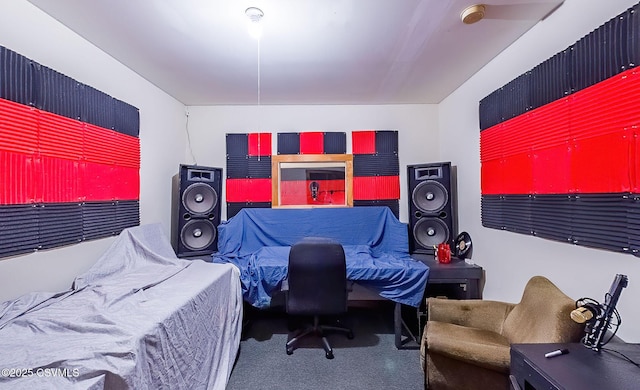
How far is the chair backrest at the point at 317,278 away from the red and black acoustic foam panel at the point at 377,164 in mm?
1307

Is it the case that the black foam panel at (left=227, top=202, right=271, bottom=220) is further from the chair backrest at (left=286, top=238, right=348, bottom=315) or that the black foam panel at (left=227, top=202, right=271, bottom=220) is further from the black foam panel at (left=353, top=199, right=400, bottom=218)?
the chair backrest at (left=286, top=238, right=348, bottom=315)

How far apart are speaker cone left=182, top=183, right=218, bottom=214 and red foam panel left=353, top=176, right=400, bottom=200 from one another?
5.21 ft

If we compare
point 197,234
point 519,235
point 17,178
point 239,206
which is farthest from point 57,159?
point 519,235

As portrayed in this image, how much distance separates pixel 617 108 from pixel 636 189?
380mm

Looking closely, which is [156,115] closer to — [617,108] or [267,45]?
[267,45]

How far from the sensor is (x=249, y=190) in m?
3.20

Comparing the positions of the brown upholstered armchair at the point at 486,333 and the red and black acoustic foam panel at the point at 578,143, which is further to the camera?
the brown upholstered armchair at the point at 486,333

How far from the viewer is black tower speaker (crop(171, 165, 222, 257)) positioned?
264cm

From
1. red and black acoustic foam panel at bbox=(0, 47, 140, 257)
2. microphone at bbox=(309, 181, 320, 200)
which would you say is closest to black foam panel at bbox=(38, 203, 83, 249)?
red and black acoustic foam panel at bbox=(0, 47, 140, 257)

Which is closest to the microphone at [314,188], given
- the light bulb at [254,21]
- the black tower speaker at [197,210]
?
the black tower speaker at [197,210]

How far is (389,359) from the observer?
2.15 metres

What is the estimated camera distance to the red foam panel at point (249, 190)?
10.5ft

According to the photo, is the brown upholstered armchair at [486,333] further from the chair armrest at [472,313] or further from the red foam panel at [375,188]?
the red foam panel at [375,188]

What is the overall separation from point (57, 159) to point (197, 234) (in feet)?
4.23
